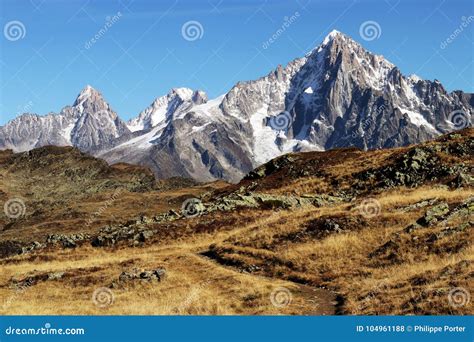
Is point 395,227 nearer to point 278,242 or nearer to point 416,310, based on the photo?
point 278,242

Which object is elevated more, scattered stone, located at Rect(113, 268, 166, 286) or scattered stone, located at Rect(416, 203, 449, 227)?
scattered stone, located at Rect(416, 203, 449, 227)

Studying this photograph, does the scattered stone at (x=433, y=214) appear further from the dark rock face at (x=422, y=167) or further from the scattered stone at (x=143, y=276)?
the scattered stone at (x=143, y=276)

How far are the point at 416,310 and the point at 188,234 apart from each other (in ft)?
108

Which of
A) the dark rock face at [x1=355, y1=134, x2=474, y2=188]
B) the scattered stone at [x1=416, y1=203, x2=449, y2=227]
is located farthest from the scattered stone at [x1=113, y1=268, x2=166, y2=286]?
the dark rock face at [x1=355, y1=134, x2=474, y2=188]

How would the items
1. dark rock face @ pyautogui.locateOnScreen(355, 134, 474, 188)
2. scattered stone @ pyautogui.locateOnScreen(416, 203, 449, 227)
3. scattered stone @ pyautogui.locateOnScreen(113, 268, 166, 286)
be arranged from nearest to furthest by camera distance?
scattered stone @ pyautogui.locateOnScreen(113, 268, 166, 286), scattered stone @ pyautogui.locateOnScreen(416, 203, 449, 227), dark rock face @ pyautogui.locateOnScreen(355, 134, 474, 188)

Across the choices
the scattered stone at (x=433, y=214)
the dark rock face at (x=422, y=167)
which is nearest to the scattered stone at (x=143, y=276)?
the scattered stone at (x=433, y=214)

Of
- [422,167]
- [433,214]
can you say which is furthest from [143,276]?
[422,167]

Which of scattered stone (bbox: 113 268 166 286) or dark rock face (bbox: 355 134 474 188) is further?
dark rock face (bbox: 355 134 474 188)

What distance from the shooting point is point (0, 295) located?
37.6 meters

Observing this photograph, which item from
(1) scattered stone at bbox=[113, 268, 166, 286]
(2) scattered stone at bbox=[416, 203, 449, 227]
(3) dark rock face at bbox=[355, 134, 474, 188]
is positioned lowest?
(1) scattered stone at bbox=[113, 268, 166, 286]

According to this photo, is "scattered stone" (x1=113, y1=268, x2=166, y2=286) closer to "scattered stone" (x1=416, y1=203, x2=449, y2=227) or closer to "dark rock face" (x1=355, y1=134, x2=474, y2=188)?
"scattered stone" (x1=416, y1=203, x2=449, y2=227)

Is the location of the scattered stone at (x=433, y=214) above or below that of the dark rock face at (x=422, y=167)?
below

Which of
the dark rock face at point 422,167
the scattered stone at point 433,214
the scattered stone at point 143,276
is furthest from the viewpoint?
the dark rock face at point 422,167

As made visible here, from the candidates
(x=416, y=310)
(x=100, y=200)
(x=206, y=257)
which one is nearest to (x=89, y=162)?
(x=100, y=200)
